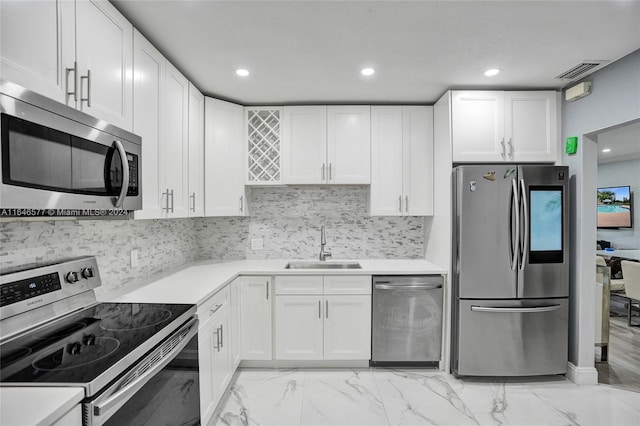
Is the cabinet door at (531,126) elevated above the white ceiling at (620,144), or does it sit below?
below

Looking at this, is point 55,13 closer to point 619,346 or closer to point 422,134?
point 422,134

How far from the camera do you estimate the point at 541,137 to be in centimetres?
269

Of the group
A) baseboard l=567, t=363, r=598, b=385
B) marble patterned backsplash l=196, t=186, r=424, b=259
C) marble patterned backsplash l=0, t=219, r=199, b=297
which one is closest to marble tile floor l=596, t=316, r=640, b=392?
baseboard l=567, t=363, r=598, b=385

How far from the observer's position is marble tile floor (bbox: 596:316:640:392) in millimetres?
2582

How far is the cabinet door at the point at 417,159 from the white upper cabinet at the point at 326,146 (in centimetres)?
36

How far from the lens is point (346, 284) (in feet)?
9.05

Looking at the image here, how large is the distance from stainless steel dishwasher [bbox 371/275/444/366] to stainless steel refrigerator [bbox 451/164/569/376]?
22 cm

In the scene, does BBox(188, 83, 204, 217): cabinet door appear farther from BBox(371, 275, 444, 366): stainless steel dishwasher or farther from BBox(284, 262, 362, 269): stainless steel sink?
BBox(371, 275, 444, 366): stainless steel dishwasher

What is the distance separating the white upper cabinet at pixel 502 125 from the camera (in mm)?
2670

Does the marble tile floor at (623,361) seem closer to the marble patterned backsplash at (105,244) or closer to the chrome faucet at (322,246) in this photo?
the chrome faucet at (322,246)

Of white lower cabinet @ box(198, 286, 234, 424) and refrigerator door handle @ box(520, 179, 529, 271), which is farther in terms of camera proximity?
refrigerator door handle @ box(520, 179, 529, 271)

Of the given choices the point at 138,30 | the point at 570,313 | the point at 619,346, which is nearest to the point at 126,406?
the point at 138,30

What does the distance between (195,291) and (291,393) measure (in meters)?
1.15

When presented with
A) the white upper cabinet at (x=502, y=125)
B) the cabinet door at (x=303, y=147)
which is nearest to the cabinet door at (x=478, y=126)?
the white upper cabinet at (x=502, y=125)
